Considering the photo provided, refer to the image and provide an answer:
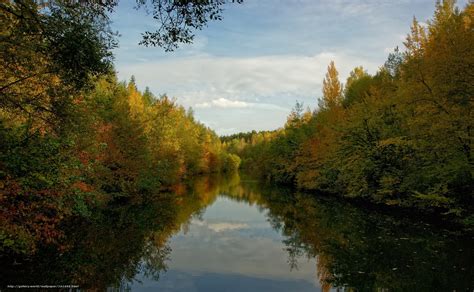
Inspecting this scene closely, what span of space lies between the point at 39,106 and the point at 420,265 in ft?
46.3

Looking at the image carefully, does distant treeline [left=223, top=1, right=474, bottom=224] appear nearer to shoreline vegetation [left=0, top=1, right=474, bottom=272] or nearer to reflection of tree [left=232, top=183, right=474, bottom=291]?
shoreline vegetation [left=0, top=1, right=474, bottom=272]

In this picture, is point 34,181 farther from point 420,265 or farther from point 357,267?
point 420,265

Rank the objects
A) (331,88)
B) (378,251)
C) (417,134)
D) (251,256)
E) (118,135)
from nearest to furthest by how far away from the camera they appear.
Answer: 1. (378,251)
2. (251,256)
3. (417,134)
4. (118,135)
5. (331,88)

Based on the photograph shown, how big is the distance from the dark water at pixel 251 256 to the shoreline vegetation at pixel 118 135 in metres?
1.33

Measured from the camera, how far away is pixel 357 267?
531 inches

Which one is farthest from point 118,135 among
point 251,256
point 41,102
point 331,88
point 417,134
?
point 331,88

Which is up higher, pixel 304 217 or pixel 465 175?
pixel 465 175

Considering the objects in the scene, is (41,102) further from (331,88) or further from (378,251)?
(331,88)

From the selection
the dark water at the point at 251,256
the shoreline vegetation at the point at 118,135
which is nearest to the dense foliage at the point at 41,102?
the shoreline vegetation at the point at 118,135

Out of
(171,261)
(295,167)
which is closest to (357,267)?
(171,261)

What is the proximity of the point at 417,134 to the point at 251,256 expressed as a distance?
527 inches

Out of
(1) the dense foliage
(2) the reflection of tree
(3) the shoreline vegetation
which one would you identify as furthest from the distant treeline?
(1) the dense foliage

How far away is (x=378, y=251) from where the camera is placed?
A: 51.8 feet

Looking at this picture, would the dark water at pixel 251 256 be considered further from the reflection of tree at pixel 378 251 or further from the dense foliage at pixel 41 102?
the dense foliage at pixel 41 102
